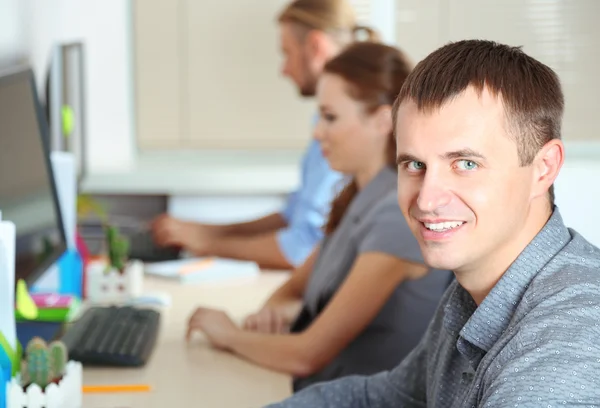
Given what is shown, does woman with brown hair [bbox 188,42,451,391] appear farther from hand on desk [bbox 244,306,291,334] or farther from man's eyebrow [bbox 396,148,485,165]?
man's eyebrow [bbox 396,148,485,165]

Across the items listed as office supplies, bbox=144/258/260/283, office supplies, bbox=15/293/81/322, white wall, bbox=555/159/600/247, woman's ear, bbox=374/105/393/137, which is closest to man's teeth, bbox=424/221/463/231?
white wall, bbox=555/159/600/247

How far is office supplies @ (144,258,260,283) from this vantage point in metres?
2.68

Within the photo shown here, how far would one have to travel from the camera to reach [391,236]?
1.88 meters

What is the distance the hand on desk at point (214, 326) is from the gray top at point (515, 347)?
0.47 metres

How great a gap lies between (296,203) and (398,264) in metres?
1.41

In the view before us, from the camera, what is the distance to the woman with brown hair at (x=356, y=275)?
73.6 inches

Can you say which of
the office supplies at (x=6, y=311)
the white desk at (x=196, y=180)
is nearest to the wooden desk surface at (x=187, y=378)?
the office supplies at (x=6, y=311)

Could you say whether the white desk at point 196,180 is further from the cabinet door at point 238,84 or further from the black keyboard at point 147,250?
the black keyboard at point 147,250

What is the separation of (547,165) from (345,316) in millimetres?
757

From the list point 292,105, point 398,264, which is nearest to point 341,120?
point 398,264

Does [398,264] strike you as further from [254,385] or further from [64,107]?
[64,107]

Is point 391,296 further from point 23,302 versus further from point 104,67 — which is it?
point 104,67

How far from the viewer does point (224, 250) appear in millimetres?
3045

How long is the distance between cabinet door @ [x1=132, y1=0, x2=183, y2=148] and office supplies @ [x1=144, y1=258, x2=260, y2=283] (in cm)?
120
